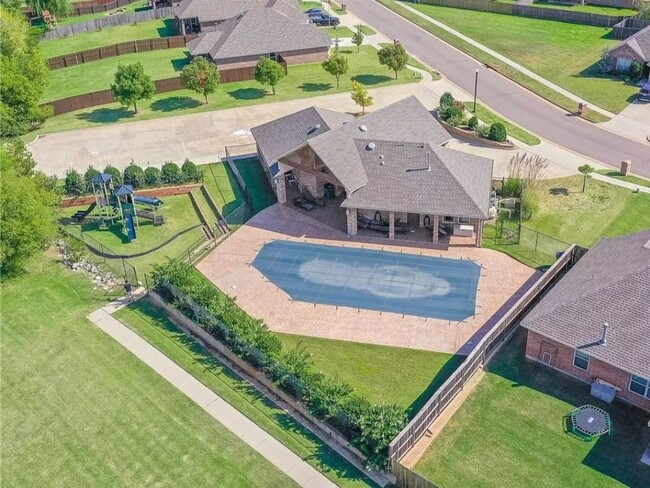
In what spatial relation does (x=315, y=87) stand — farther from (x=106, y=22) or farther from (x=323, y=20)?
(x=106, y=22)

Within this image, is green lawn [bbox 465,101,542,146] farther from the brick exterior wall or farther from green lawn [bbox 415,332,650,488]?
green lawn [bbox 415,332,650,488]

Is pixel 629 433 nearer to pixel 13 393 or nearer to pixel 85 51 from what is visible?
pixel 13 393

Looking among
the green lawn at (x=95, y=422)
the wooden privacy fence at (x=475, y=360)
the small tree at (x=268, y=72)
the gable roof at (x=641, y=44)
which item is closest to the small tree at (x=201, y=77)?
the small tree at (x=268, y=72)

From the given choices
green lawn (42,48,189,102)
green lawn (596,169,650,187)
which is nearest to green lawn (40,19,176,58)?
green lawn (42,48,189,102)

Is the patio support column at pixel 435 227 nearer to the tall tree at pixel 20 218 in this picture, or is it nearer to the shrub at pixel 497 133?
the shrub at pixel 497 133

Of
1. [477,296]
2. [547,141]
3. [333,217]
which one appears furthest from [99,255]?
[547,141]

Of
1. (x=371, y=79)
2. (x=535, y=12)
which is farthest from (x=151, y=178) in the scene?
(x=535, y=12)
